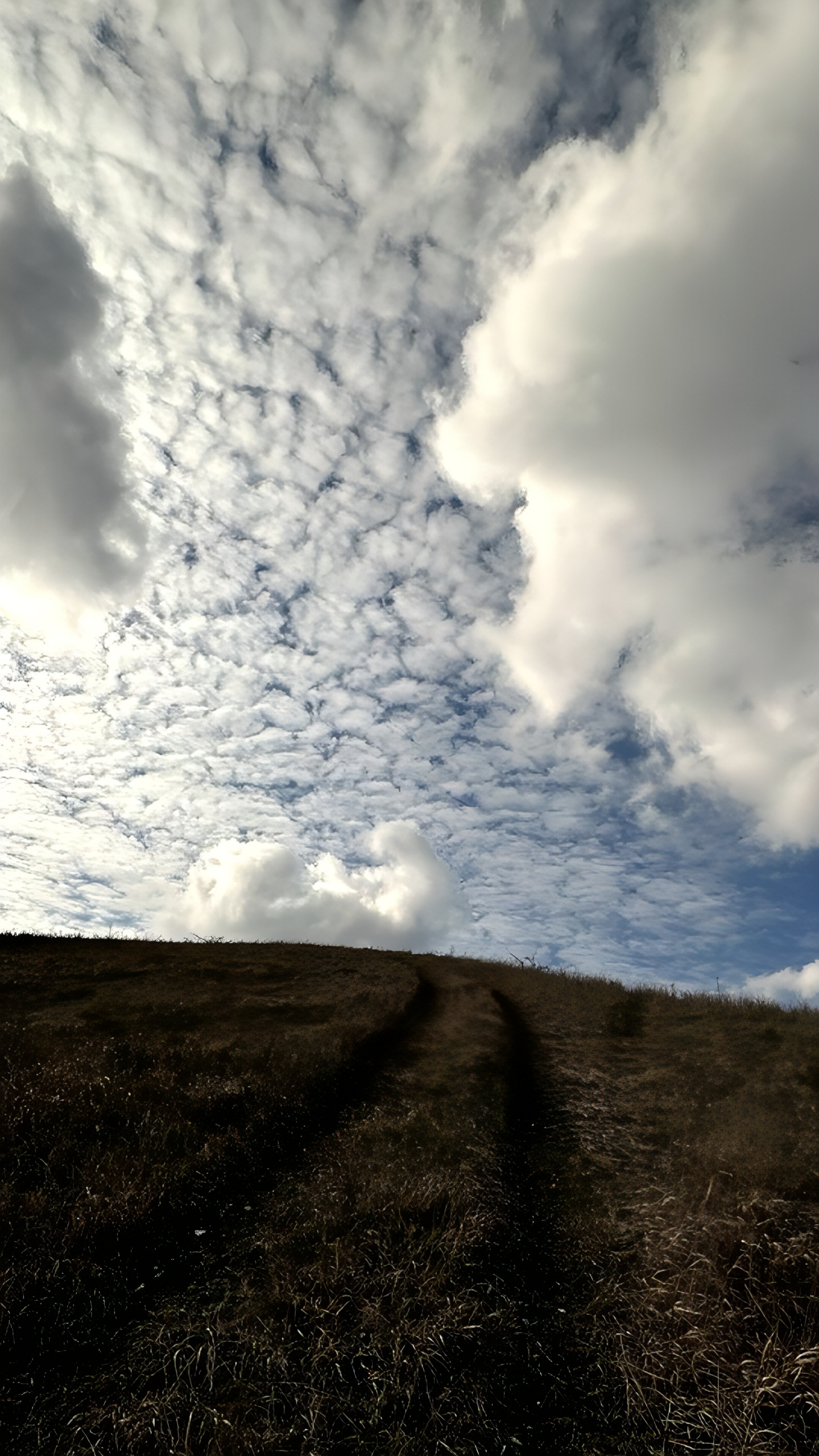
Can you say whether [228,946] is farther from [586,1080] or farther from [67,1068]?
[586,1080]

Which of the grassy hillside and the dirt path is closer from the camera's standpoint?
the dirt path

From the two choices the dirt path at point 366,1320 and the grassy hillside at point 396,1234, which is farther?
the grassy hillside at point 396,1234

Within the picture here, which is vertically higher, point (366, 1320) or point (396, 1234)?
point (396, 1234)

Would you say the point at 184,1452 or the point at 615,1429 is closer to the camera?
the point at 184,1452

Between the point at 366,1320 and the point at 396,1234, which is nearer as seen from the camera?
the point at 366,1320

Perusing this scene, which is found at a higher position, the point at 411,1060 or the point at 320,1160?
the point at 411,1060

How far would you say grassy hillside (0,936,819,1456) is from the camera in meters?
9.05

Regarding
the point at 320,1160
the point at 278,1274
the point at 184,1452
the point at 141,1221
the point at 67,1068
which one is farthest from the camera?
the point at 67,1068

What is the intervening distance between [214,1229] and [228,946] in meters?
19.3

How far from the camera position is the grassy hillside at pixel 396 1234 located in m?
9.05

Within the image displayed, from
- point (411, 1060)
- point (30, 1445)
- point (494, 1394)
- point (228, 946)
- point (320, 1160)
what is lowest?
point (30, 1445)

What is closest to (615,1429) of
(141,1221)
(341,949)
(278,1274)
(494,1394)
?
(494,1394)

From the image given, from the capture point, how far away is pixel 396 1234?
1277 centimetres

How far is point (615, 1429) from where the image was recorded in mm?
8969
